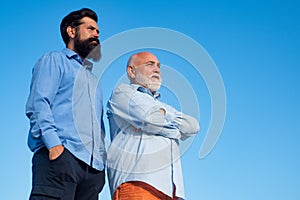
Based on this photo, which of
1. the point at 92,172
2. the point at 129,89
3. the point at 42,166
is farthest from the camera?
the point at 129,89

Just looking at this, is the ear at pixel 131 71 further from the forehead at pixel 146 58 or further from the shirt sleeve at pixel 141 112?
the shirt sleeve at pixel 141 112

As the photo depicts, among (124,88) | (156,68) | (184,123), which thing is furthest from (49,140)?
(156,68)

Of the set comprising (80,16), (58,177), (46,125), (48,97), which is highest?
(80,16)

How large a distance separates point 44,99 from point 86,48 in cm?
86

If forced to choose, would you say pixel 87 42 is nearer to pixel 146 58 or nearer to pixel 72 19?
pixel 72 19

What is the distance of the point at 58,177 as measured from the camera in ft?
14.1

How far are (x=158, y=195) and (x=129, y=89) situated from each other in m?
1.03

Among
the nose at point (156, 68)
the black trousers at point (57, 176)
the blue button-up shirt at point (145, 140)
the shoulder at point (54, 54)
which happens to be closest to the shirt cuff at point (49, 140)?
the black trousers at point (57, 176)

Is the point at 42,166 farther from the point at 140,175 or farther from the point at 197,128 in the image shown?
the point at 197,128

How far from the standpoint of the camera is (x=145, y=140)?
4660mm

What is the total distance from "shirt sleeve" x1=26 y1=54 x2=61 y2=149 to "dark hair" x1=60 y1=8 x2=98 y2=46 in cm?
49

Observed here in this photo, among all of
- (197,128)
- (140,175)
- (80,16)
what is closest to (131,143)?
(140,175)

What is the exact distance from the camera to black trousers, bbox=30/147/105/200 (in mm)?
4234

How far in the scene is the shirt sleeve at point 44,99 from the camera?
4.29m
